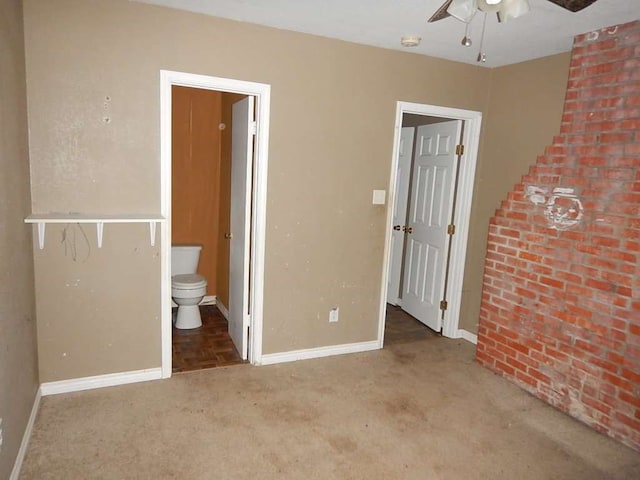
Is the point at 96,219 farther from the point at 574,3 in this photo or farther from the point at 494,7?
the point at 574,3

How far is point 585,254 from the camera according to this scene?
2.70 metres

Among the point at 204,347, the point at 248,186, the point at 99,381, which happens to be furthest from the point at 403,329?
the point at 99,381

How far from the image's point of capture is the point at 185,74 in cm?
272

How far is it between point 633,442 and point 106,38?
378 centimetres

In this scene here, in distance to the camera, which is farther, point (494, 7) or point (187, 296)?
point (187, 296)

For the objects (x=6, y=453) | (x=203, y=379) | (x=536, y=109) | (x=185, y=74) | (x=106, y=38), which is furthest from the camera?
(x=536, y=109)

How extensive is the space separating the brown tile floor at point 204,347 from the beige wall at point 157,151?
0.33 metres

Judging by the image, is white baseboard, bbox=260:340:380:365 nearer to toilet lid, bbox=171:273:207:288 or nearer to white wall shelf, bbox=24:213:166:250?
toilet lid, bbox=171:273:207:288

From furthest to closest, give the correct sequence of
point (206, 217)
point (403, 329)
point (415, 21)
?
1. point (206, 217)
2. point (403, 329)
3. point (415, 21)

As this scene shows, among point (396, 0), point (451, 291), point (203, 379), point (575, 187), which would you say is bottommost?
point (203, 379)

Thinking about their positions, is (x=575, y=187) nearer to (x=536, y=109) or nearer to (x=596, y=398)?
(x=536, y=109)

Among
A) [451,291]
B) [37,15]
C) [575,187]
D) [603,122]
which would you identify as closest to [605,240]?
[575,187]

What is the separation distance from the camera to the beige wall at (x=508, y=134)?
10.4 ft

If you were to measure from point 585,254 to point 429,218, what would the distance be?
5.37 ft
